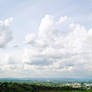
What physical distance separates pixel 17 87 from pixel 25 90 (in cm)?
150

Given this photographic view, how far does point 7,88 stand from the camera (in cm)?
3216

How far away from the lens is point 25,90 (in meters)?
32.4

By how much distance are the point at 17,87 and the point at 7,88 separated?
1.74 metres

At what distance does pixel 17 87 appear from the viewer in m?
31.9

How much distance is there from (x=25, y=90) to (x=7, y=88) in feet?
9.88
